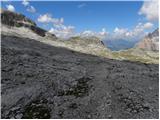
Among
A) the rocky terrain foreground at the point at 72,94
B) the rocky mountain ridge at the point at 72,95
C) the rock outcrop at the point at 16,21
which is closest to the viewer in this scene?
the rocky mountain ridge at the point at 72,95

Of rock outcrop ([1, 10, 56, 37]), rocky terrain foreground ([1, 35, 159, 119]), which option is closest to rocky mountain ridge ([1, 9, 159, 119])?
rocky terrain foreground ([1, 35, 159, 119])

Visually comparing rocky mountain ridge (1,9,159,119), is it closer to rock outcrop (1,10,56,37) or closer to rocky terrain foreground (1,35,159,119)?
rocky terrain foreground (1,35,159,119)

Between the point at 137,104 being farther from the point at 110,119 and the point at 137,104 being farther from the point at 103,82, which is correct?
the point at 103,82

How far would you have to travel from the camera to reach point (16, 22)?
147 meters

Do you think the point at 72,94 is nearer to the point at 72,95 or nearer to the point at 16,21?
the point at 72,95

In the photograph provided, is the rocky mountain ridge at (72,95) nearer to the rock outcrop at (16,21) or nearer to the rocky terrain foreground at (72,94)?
the rocky terrain foreground at (72,94)

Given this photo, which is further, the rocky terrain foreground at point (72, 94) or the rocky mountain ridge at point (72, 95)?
the rocky terrain foreground at point (72, 94)

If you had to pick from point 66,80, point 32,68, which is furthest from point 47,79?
point 32,68

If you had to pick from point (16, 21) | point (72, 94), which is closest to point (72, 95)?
point (72, 94)

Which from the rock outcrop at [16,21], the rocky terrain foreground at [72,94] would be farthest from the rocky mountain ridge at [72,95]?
the rock outcrop at [16,21]

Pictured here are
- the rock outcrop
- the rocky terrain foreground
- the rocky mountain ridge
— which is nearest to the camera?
the rocky mountain ridge

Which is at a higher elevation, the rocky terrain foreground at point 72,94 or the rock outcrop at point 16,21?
the rock outcrop at point 16,21

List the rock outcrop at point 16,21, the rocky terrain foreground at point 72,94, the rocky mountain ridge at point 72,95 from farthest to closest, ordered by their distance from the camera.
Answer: the rock outcrop at point 16,21 < the rocky terrain foreground at point 72,94 < the rocky mountain ridge at point 72,95

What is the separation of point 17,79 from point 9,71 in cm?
452
